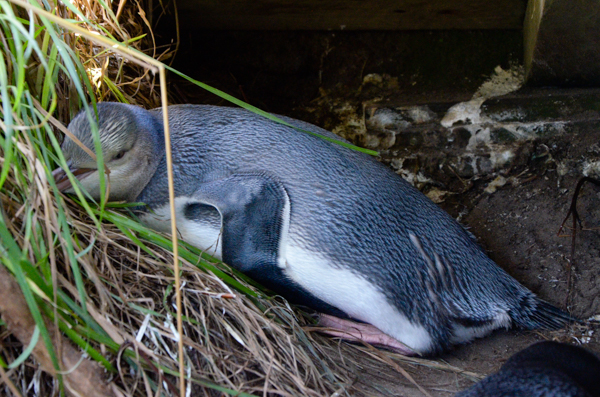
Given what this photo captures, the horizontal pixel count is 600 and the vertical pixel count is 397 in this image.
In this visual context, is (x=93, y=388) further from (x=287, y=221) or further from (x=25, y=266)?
(x=287, y=221)

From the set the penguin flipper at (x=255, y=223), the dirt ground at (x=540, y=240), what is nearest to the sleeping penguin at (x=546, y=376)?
the dirt ground at (x=540, y=240)

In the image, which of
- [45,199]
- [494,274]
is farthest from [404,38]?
[45,199]

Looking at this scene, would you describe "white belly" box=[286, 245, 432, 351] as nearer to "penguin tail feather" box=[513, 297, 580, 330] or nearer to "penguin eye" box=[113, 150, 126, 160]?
"penguin tail feather" box=[513, 297, 580, 330]

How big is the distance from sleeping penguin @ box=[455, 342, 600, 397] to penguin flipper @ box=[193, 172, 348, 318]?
55 centimetres

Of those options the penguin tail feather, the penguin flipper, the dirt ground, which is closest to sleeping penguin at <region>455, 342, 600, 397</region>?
the dirt ground

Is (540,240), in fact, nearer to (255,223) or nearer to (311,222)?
(311,222)

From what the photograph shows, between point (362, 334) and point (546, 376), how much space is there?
540 millimetres

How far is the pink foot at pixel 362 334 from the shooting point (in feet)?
4.83

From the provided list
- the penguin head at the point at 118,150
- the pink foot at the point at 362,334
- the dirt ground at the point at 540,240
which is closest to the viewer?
the penguin head at the point at 118,150

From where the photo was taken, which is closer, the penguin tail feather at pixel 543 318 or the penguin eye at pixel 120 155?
the penguin eye at pixel 120 155

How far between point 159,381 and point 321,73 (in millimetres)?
1709

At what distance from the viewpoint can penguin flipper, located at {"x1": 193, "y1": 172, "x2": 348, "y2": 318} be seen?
4.66 feet

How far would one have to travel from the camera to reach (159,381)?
99cm

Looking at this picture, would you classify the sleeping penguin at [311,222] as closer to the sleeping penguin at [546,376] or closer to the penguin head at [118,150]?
the penguin head at [118,150]
